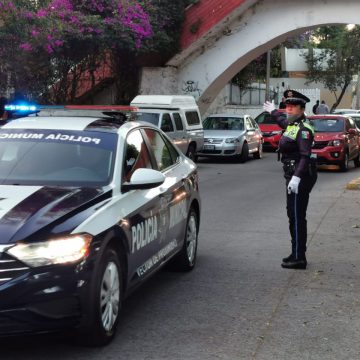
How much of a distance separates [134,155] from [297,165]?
1894mm

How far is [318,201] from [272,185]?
2.57 metres

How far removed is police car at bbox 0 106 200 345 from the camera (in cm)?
374

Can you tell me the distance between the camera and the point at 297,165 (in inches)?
252

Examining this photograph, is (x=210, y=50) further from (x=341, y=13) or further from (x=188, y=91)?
(x=341, y=13)

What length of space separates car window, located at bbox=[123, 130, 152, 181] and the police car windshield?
141mm

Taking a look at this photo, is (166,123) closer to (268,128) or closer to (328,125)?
(328,125)

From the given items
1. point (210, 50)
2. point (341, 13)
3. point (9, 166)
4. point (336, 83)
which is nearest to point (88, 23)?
point (210, 50)

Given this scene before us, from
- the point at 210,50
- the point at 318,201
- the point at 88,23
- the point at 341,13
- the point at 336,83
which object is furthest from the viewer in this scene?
the point at 336,83

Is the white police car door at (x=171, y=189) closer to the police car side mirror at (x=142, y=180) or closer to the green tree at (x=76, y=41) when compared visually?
the police car side mirror at (x=142, y=180)

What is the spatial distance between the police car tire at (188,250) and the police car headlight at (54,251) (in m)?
2.40

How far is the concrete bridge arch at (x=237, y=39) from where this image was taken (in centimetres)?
2452

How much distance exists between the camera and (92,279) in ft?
13.0

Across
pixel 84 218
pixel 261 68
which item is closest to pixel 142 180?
pixel 84 218

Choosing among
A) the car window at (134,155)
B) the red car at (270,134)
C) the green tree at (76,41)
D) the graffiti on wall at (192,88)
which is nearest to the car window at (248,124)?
the red car at (270,134)
